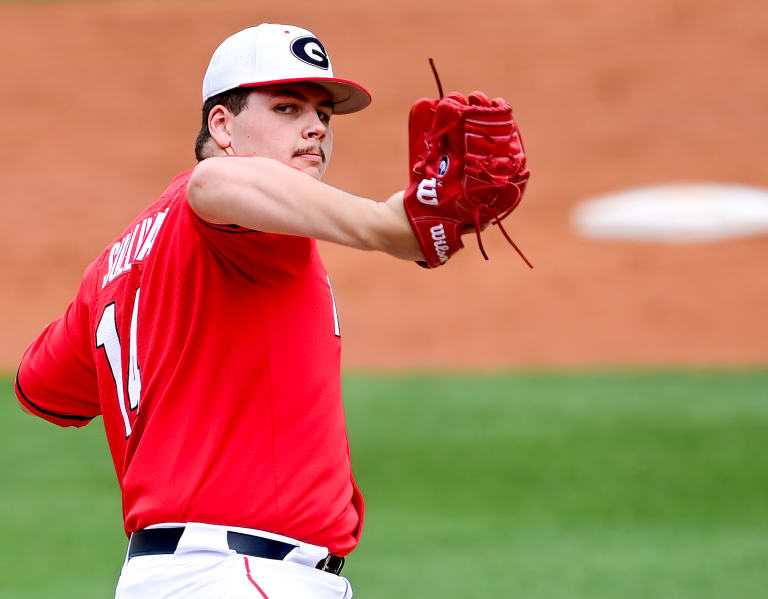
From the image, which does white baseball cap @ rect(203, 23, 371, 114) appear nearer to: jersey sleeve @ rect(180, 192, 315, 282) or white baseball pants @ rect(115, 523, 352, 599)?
jersey sleeve @ rect(180, 192, 315, 282)

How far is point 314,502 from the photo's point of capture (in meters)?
2.56

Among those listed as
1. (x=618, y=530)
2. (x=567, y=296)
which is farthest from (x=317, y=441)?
(x=567, y=296)

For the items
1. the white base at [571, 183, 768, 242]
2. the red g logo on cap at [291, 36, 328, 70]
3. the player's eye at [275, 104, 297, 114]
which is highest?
the white base at [571, 183, 768, 242]

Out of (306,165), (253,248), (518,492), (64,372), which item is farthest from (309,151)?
(518,492)

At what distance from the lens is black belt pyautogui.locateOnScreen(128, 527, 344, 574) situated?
2484 mm

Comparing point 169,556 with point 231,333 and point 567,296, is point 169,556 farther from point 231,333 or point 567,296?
point 567,296

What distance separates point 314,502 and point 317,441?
0.13 metres

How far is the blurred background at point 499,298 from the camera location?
7512 mm

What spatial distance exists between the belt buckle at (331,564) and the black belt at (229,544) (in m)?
0.01

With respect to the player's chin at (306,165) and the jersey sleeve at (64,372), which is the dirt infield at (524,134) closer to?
the jersey sleeve at (64,372)

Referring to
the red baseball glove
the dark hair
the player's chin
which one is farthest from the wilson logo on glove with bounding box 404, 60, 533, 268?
the dark hair

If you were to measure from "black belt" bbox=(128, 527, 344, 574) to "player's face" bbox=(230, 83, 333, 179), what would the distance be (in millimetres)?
788

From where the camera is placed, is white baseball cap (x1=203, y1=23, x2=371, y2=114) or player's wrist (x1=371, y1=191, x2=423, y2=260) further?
white baseball cap (x1=203, y1=23, x2=371, y2=114)

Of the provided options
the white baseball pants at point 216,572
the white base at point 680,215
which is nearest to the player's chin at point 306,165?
→ the white baseball pants at point 216,572
